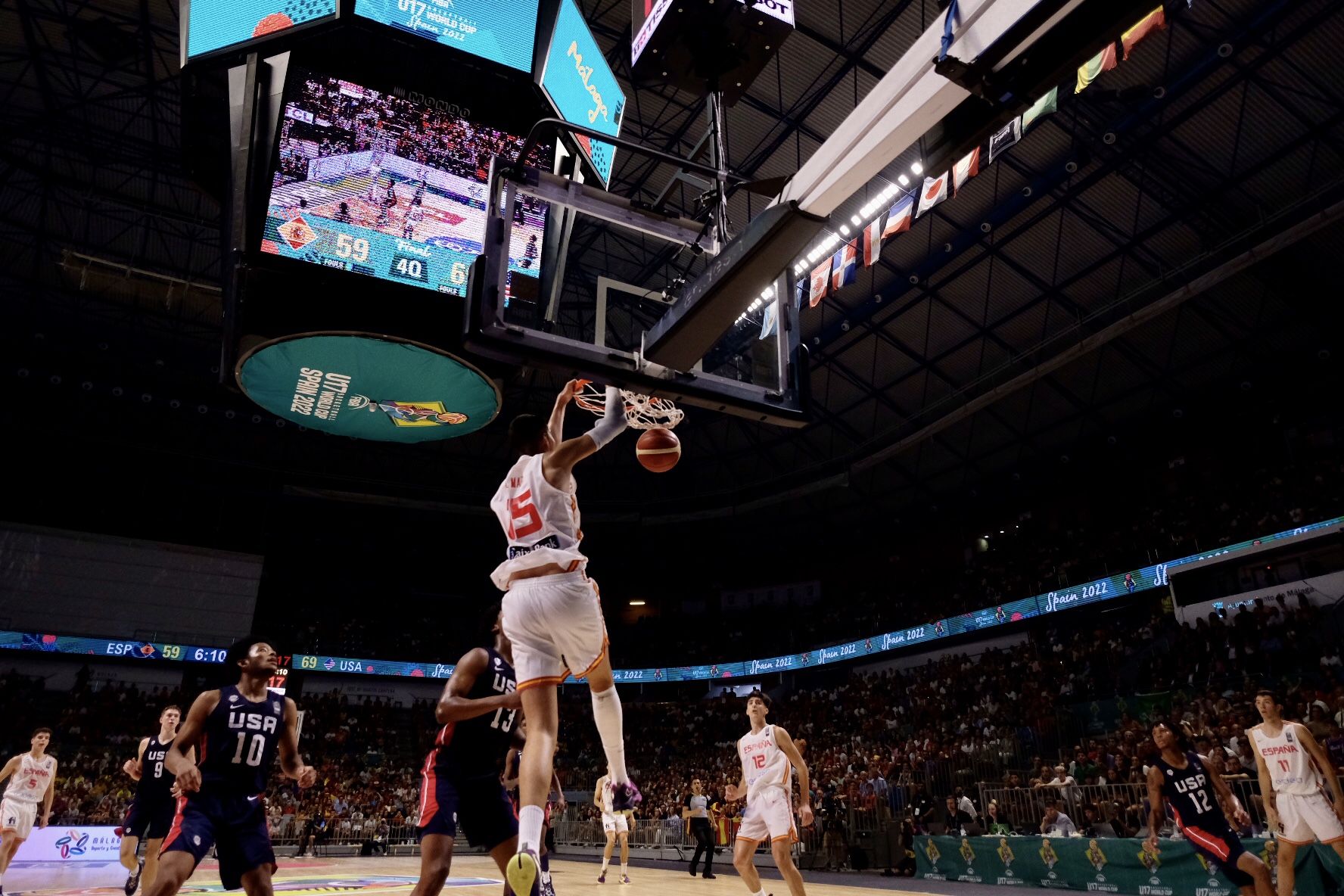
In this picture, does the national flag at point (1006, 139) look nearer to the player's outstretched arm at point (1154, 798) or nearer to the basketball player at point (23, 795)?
the player's outstretched arm at point (1154, 798)

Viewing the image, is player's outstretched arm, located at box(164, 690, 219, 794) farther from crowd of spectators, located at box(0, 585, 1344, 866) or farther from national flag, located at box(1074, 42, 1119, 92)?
national flag, located at box(1074, 42, 1119, 92)

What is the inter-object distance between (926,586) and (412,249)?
2347 cm

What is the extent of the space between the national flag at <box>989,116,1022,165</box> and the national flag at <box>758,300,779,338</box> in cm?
779

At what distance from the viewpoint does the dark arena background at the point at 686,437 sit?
486 cm

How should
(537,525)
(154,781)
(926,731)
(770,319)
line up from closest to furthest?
A: 1. (537,525)
2. (770,319)
3. (154,781)
4. (926,731)

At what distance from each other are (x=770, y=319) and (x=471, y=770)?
10.2ft

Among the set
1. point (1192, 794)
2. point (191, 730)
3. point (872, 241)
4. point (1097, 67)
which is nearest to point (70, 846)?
point (191, 730)

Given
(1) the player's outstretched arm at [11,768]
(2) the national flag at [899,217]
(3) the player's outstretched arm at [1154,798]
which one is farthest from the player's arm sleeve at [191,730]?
(2) the national flag at [899,217]

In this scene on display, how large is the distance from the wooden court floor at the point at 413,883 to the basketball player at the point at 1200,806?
4.03 meters

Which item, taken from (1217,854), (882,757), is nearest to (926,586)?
(882,757)

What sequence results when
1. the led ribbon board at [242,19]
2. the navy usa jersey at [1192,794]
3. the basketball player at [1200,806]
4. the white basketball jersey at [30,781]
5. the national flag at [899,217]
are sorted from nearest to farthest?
the basketball player at [1200,806], the navy usa jersey at [1192,794], the led ribbon board at [242,19], the white basketball jersey at [30,781], the national flag at [899,217]

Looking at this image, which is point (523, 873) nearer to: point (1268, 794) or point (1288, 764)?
point (1288, 764)

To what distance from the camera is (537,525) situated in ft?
12.8

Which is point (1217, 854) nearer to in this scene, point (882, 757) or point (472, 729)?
point (472, 729)
